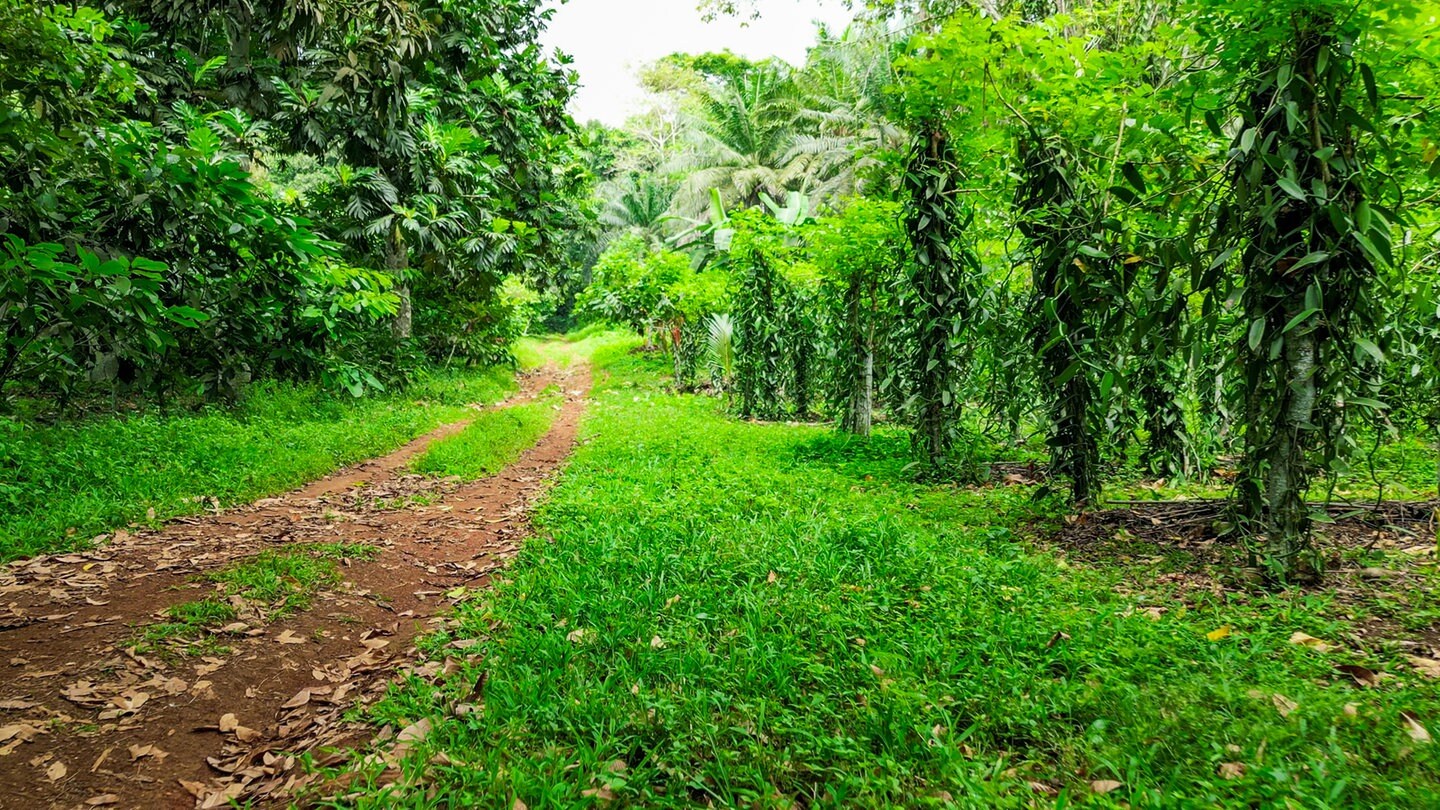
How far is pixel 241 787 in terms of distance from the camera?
7.89ft

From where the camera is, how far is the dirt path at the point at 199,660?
2.45 metres

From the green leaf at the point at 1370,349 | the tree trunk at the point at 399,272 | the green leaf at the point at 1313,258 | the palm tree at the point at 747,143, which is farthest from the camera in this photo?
the palm tree at the point at 747,143

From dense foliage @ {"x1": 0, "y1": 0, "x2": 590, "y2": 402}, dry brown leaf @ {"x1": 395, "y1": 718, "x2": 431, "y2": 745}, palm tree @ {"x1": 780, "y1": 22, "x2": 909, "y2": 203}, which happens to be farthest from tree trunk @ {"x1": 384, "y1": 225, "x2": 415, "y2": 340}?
palm tree @ {"x1": 780, "y1": 22, "x2": 909, "y2": 203}

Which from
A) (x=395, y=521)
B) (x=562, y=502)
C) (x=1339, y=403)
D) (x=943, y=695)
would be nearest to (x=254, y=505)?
(x=395, y=521)

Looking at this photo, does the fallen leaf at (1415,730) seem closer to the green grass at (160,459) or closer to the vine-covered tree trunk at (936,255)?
the vine-covered tree trunk at (936,255)

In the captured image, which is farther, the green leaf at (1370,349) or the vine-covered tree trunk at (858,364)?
the vine-covered tree trunk at (858,364)

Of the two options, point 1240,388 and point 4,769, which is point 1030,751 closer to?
point 1240,388

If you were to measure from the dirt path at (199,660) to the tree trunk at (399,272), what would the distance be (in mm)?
7186

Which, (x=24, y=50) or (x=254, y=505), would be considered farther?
(x=254, y=505)

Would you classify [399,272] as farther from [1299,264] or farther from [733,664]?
[1299,264]

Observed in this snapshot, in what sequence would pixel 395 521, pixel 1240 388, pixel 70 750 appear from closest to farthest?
pixel 70 750 < pixel 1240 388 < pixel 395 521

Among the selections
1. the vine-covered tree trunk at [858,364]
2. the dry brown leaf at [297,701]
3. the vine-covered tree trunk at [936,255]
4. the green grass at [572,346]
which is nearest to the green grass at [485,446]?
the dry brown leaf at [297,701]

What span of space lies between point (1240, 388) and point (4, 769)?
18.8 ft

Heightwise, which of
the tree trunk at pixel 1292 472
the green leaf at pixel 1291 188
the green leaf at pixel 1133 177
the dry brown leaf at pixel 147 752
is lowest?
the dry brown leaf at pixel 147 752
